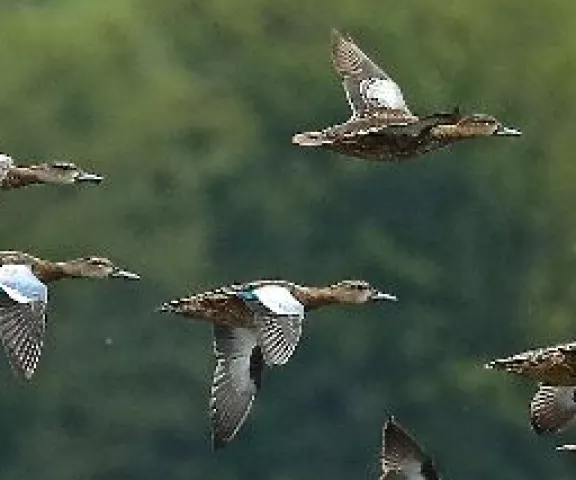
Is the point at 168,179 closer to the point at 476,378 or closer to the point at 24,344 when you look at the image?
the point at 476,378

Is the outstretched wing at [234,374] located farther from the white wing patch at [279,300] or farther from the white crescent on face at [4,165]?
the white crescent on face at [4,165]


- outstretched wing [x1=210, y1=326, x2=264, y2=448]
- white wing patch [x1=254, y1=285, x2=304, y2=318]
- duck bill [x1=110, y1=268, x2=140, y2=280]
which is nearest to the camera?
white wing patch [x1=254, y1=285, x2=304, y2=318]

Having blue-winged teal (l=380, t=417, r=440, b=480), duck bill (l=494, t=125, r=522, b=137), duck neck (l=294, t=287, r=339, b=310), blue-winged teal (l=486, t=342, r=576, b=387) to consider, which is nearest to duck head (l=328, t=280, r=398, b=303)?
duck neck (l=294, t=287, r=339, b=310)

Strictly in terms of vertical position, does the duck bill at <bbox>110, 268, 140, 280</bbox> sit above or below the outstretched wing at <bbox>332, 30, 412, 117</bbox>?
below

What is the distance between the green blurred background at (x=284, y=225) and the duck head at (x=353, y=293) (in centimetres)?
1313

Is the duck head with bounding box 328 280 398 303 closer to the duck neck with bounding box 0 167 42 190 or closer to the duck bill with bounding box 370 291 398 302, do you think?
the duck bill with bounding box 370 291 398 302

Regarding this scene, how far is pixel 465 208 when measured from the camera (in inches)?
1214

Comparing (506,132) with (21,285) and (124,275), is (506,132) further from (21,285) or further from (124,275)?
(21,285)

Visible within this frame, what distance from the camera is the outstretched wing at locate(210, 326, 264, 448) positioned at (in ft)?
42.1

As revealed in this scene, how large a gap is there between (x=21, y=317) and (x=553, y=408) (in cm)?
222

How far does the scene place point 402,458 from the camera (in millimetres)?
11688

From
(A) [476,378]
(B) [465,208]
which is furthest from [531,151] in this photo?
(A) [476,378]

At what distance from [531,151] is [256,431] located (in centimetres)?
471

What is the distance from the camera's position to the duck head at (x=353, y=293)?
42.8 ft
